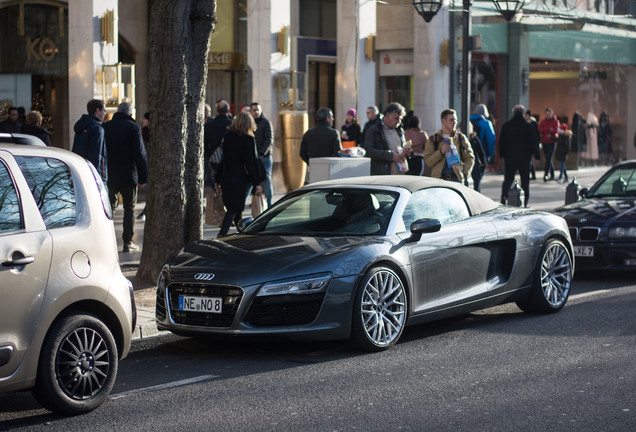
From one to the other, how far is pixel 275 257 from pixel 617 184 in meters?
6.93

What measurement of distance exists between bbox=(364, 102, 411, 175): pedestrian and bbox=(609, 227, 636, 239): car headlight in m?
3.46

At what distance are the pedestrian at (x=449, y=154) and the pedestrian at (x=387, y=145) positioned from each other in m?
0.38

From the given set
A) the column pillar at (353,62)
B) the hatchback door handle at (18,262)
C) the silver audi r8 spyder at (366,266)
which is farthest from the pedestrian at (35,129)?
the column pillar at (353,62)

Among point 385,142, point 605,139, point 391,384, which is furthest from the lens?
point 605,139

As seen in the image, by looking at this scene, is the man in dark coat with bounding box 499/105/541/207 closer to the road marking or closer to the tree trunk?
the tree trunk

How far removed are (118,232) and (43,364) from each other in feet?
35.8

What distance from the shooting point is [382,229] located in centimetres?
877

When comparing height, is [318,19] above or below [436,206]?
above

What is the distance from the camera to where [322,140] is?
16453 millimetres

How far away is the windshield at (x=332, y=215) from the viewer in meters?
8.91

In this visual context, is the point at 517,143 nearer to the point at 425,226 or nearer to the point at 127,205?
the point at 127,205

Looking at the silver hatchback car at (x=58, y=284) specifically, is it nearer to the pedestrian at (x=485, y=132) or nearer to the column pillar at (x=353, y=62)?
the pedestrian at (x=485, y=132)

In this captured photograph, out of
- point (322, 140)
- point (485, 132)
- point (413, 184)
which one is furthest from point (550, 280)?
point (485, 132)

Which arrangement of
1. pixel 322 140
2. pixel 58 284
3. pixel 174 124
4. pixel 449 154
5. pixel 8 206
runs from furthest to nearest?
pixel 322 140, pixel 449 154, pixel 174 124, pixel 58 284, pixel 8 206
